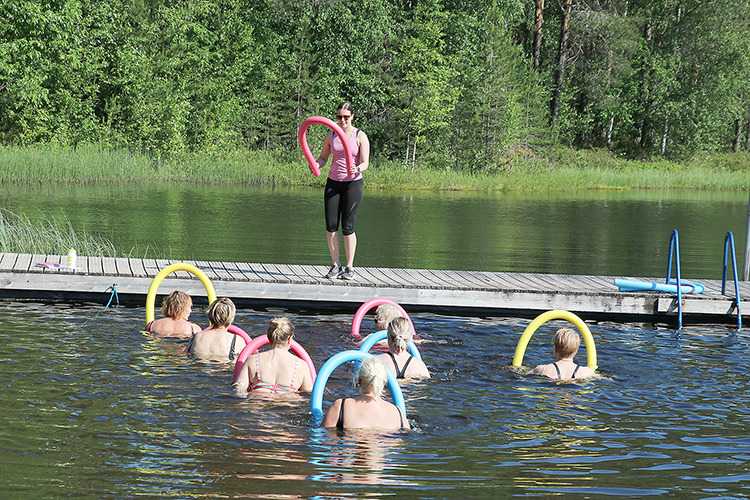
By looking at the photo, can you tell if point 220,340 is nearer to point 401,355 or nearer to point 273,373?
point 273,373

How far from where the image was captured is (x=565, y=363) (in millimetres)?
8227

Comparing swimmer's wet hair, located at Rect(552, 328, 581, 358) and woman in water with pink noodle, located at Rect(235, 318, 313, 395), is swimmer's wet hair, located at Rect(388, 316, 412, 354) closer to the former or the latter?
woman in water with pink noodle, located at Rect(235, 318, 313, 395)

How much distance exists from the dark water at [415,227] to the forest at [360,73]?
794cm

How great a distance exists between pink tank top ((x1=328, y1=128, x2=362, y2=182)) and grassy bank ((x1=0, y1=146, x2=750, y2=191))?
2198 cm

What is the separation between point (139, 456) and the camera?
227 inches

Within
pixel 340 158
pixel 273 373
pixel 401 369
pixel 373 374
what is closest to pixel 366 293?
pixel 340 158

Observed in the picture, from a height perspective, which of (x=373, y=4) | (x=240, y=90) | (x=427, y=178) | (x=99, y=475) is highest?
(x=373, y=4)

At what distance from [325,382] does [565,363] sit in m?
2.93

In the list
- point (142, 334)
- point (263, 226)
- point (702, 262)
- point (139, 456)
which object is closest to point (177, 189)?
point (263, 226)

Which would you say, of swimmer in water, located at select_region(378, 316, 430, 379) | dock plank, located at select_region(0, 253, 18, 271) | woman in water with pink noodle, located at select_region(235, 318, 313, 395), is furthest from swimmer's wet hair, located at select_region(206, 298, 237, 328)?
dock plank, located at select_region(0, 253, 18, 271)

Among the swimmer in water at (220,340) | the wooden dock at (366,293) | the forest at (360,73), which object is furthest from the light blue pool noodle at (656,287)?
the forest at (360,73)

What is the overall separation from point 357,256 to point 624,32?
36695 millimetres

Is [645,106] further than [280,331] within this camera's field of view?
Yes

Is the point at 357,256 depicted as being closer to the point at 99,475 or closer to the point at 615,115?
the point at 99,475
